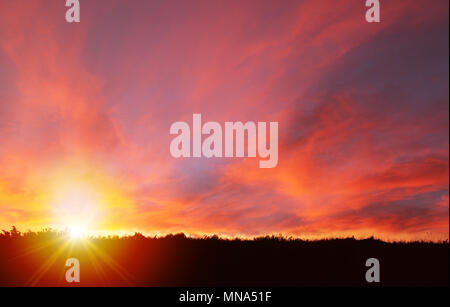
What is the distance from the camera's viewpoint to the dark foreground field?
40.7 ft

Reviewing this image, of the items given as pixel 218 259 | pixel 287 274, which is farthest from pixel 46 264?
pixel 287 274

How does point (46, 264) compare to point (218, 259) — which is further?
point (218, 259)

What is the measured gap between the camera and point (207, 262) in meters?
13.5

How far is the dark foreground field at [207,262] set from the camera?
40.7ft

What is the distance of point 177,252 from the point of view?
14.2m

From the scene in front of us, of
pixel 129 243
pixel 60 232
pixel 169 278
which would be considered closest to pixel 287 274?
pixel 169 278
